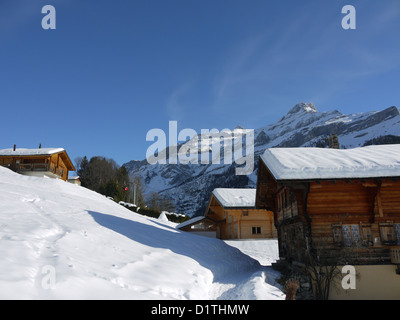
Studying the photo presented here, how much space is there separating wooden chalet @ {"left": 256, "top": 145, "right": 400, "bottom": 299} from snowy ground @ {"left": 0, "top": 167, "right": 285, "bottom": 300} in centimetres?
309

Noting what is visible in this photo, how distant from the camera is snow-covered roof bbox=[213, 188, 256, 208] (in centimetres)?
2945

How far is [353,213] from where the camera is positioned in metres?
12.6

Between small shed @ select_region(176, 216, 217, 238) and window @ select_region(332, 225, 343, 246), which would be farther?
small shed @ select_region(176, 216, 217, 238)

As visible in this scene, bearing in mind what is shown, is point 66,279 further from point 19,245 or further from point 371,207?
point 371,207

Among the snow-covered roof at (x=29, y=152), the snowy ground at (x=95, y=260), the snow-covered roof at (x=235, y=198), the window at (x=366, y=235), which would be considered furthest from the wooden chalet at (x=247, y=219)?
the snow-covered roof at (x=29, y=152)

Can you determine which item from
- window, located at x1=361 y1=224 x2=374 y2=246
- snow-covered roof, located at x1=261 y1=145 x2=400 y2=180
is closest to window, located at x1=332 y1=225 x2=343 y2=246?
window, located at x1=361 y1=224 x2=374 y2=246

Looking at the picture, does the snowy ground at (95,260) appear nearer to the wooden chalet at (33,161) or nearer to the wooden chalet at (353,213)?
the wooden chalet at (353,213)

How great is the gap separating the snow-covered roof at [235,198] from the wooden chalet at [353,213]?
52.8 feet

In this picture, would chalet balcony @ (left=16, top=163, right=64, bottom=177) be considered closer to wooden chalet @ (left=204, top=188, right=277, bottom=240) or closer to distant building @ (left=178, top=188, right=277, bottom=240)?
distant building @ (left=178, top=188, right=277, bottom=240)

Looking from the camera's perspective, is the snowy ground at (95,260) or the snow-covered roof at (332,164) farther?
the snow-covered roof at (332,164)

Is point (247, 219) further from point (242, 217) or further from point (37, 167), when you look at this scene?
point (37, 167)

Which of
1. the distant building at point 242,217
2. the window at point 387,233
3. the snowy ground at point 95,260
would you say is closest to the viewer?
the snowy ground at point 95,260

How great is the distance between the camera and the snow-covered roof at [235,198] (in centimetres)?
2945
